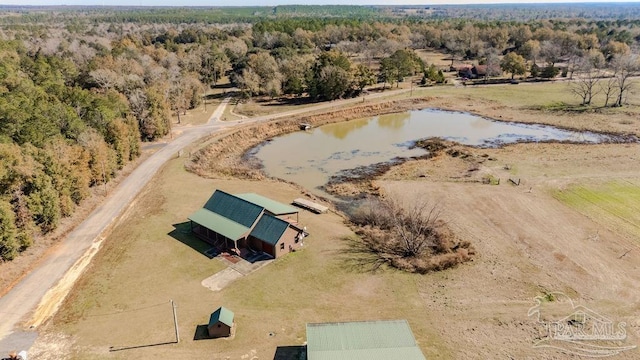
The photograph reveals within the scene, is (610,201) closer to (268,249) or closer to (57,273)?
(268,249)

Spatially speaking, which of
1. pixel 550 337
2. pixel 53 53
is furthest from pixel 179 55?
pixel 550 337

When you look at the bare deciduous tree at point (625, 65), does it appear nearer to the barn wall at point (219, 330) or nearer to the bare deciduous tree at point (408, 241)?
the bare deciduous tree at point (408, 241)

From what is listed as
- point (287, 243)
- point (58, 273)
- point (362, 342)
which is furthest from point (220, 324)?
point (58, 273)

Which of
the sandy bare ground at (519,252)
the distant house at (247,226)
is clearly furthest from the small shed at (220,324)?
the sandy bare ground at (519,252)

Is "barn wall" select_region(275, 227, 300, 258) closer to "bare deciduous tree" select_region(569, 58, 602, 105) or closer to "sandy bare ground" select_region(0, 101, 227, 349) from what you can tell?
"sandy bare ground" select_region(0, 101, 227, 349)

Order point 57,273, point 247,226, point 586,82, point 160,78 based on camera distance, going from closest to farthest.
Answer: point 57,273 < point 247,226 < point 160,78 < point 586,82

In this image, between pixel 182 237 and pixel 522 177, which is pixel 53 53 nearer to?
pixel 182 237
